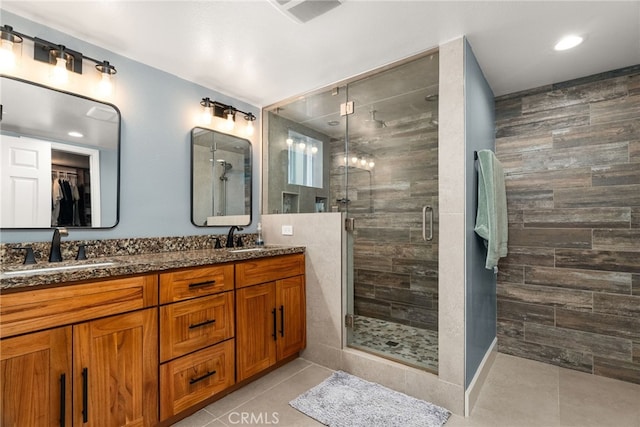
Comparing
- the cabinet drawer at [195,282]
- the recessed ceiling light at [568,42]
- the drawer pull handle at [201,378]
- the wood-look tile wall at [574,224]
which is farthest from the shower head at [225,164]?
the recessed ceiling light at [568,42]

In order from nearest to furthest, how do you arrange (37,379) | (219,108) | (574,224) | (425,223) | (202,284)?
(37,379) → (202,284) → (425,223) → (574,224) → (219,108)

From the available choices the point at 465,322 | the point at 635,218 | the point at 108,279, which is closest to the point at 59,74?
the point at 108,279

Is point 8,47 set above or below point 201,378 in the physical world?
above

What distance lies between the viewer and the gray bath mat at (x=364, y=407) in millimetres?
1831

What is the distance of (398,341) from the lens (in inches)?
99.6

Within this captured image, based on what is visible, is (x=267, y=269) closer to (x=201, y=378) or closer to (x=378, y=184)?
(x=201, y=378)

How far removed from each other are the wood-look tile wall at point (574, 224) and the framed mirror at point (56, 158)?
309cm

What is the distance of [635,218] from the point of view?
2.29m

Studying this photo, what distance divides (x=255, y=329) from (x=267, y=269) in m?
0.42

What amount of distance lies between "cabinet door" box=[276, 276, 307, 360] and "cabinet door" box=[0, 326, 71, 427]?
51.0 inches

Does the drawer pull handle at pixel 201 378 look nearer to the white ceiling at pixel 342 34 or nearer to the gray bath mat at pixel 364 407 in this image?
the gray bath mat at pixel 364 407

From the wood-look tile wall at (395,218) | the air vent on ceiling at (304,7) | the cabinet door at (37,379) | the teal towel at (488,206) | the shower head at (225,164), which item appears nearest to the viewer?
the cabinet door at (37,379)

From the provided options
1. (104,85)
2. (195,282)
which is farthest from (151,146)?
(195,282)

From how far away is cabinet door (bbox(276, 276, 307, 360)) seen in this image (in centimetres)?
241
